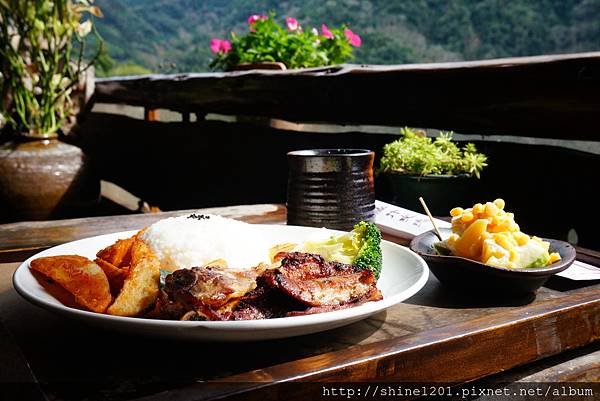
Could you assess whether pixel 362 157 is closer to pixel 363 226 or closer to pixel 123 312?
pixel 363 226

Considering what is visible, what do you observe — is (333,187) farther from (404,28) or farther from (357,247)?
(404,28)

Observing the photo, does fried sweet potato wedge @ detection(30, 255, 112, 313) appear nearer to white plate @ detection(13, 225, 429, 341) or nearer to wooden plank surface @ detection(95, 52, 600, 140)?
white plate @ detection(13, 225, 429, 341)

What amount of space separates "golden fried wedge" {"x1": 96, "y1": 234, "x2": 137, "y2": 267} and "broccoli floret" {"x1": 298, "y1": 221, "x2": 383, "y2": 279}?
1.32 feet

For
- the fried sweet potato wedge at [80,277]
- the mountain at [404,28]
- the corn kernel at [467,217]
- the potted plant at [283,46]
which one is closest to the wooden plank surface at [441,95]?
the potted plant at [283,46]

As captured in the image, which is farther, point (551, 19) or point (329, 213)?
point (551, 19)

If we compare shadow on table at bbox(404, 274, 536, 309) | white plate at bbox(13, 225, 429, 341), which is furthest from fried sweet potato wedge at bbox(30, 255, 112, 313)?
shadow on table at bbox(404, 274, 536, 309)

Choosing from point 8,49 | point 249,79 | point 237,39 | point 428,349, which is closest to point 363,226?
point 428,349

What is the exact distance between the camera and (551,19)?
16.5 m

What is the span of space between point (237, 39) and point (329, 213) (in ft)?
Result: 12.9

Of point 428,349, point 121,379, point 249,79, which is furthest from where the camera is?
point 249,79

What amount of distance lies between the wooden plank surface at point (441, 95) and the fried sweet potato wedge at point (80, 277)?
5.96 ft

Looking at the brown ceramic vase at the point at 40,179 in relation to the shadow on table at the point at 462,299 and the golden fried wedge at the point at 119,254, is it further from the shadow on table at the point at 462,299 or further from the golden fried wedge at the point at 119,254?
the shadow on table at the point at 462,299

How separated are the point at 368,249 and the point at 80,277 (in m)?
0.57

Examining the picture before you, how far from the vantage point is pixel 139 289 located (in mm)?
1080
